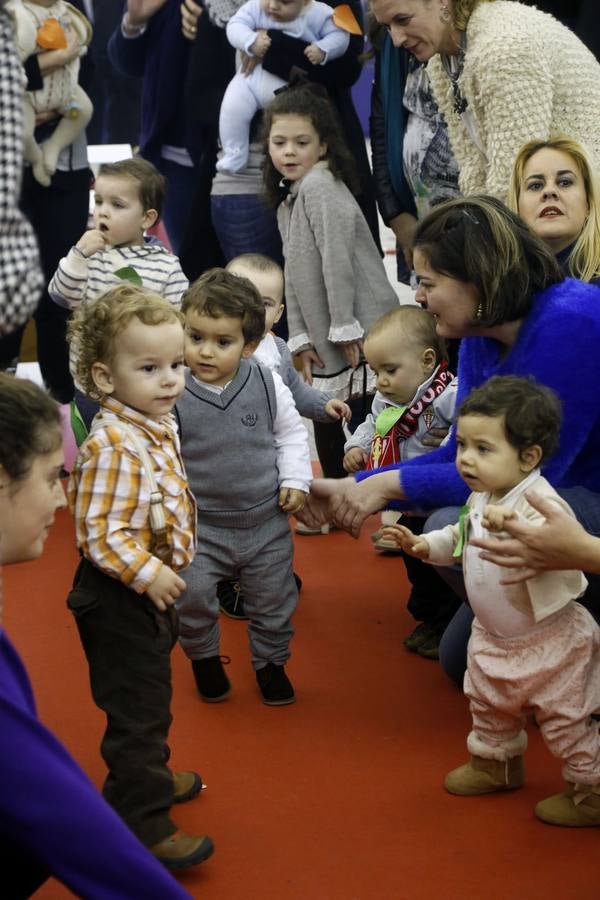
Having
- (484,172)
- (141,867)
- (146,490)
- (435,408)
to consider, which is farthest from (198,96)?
(141,867)

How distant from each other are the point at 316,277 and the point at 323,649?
142 centimetres

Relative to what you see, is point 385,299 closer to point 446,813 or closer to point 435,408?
point 435,408

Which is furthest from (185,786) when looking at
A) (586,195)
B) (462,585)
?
(586,195)

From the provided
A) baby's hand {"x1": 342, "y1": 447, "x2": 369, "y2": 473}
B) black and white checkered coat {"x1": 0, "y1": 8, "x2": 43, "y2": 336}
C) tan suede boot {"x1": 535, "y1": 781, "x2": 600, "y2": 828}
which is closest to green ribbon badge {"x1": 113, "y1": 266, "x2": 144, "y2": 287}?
baby's hand {"x1": 342, "y1": 447, "x2": 369, "y2": 473}

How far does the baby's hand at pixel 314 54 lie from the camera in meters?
4.89

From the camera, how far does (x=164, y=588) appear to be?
2.55 metres

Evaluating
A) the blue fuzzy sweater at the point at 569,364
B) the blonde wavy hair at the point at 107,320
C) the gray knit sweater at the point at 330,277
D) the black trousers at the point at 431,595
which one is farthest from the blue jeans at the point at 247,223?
the blonde wavy hair at the point at 107,320

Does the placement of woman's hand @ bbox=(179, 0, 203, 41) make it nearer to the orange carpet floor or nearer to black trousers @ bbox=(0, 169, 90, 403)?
black trousers @ bbox=(0, 169, 90, 403)

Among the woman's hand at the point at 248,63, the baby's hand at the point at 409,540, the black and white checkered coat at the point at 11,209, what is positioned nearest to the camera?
the black and white checkered coat at the point at 11,209

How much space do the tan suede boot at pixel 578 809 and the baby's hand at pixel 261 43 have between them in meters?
3.14

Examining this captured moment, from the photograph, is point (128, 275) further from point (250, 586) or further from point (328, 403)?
point (250, 586)

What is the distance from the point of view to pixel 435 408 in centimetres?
366

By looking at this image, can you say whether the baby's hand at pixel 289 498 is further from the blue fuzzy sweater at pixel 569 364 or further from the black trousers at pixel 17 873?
the black trousers at pixel 17 873

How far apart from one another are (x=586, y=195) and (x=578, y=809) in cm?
151
